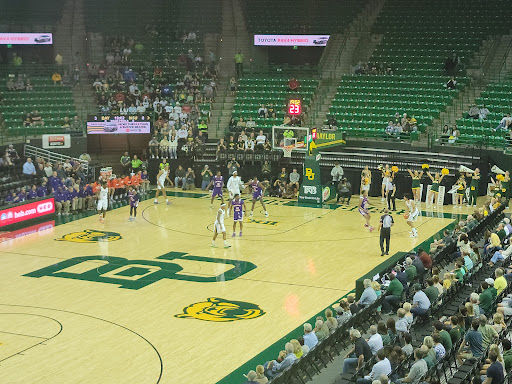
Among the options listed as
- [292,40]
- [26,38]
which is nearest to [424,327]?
[292,40]

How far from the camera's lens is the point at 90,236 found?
29.7 m

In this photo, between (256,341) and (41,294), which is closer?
(256,341)

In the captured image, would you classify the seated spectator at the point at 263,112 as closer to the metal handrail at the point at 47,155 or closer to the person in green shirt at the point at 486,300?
the metal handrail at the point at 47,155

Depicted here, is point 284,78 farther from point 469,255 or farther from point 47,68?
point 469,255

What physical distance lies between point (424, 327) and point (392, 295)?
4.98ft

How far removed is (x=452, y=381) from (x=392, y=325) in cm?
213

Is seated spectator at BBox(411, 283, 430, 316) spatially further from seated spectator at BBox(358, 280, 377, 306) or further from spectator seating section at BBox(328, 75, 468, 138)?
spectator seating section at BBox(328, 75, 468, 138)

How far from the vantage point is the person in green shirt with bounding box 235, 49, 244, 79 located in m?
45.7

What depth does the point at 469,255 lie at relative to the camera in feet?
71.2

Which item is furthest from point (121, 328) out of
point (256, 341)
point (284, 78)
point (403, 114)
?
point (284, 78)

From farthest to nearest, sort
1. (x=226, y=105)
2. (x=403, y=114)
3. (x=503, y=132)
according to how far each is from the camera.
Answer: (x=226, y=105) < (x=403, y=114) < (x=503, y=132)

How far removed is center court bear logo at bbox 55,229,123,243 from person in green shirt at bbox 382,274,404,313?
12.3 meters

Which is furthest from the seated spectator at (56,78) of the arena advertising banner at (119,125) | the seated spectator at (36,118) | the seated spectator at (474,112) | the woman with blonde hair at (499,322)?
the woman with blonde hair at (499,322)

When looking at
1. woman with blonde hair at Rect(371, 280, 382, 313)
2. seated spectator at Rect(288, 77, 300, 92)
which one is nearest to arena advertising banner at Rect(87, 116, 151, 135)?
seated spectator at Rect(288, 77, 300, 92)
